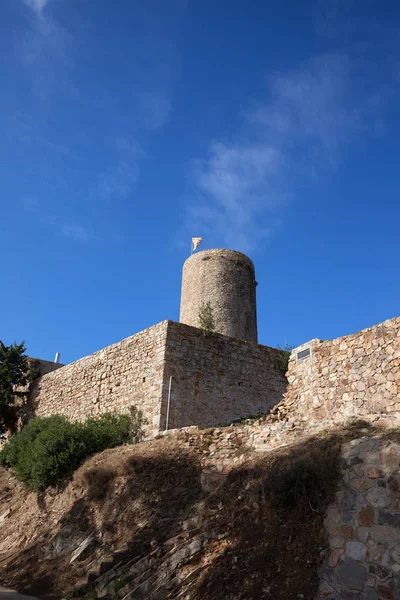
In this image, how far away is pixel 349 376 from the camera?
31.4ft

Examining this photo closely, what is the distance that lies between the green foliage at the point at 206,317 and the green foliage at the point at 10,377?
24.5 ft

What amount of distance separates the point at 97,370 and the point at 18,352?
5863 millimetres

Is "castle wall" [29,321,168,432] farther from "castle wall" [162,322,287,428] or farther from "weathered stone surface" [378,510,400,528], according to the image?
"weathered stone surface" [378,510,400,528]

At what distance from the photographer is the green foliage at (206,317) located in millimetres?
18000

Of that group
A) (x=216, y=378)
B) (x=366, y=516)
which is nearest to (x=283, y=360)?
(x=216, y=378)

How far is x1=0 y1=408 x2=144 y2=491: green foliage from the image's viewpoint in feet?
41.0

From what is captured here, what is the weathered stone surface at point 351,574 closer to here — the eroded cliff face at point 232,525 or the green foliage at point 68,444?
the eroded cliff face at point 232,525

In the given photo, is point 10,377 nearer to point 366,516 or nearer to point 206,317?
point 206,317

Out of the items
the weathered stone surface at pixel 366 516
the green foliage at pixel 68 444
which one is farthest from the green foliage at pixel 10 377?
the weathered stone surface at pixel 366 516

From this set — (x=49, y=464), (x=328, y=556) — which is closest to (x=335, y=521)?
(x=328, y=556)

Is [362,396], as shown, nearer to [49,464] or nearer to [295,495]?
[295,495]

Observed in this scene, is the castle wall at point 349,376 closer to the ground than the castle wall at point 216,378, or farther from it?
closer to the ground

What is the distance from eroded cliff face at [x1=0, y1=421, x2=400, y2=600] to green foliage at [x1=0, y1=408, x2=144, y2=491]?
4.71 feet

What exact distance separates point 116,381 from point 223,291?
5989 mm
